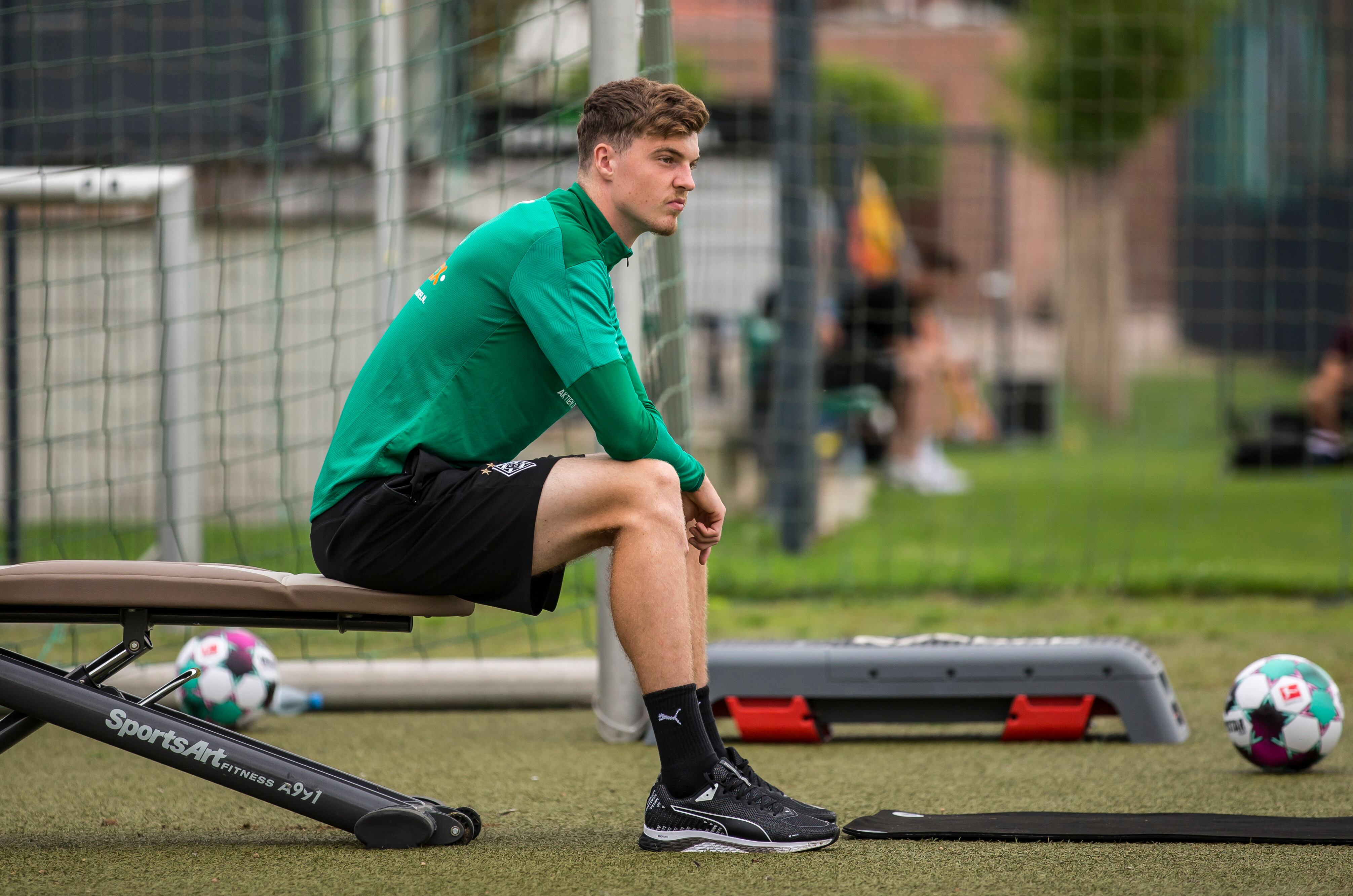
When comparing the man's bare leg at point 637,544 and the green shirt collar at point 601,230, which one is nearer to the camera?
the man's bare leg at point 637,544

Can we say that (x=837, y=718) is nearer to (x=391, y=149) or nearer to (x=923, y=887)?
(x=923, y=887)

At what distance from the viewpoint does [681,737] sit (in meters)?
2.62

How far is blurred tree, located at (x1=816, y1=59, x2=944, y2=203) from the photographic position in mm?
10102

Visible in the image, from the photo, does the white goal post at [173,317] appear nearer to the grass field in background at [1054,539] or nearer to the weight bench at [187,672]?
the grass field in background at [1054,539]

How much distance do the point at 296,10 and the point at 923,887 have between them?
9.19 meters

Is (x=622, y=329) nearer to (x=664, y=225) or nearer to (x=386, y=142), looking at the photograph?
(x=664, y=225)

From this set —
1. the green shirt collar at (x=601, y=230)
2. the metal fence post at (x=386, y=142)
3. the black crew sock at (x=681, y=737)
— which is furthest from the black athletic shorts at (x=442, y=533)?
the metal fence post at (x=386, y=142)

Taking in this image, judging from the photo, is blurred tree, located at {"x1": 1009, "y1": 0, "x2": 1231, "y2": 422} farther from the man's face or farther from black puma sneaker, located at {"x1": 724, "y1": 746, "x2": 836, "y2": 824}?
black puma sneaker, located at {"x1": 724, "y1": 746, "x2": 836, "y2": 824}

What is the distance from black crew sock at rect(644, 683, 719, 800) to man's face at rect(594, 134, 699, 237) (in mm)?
894

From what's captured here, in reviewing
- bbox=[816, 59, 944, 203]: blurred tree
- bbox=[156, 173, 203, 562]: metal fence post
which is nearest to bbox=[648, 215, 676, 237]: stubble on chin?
bbox=[156, 173, 203, 562]: metal fence post

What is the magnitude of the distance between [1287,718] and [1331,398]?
734cm

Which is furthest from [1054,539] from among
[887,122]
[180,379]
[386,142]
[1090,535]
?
[887,122]

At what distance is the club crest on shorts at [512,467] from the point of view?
8.77ft

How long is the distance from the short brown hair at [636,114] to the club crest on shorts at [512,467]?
1.91 feet
